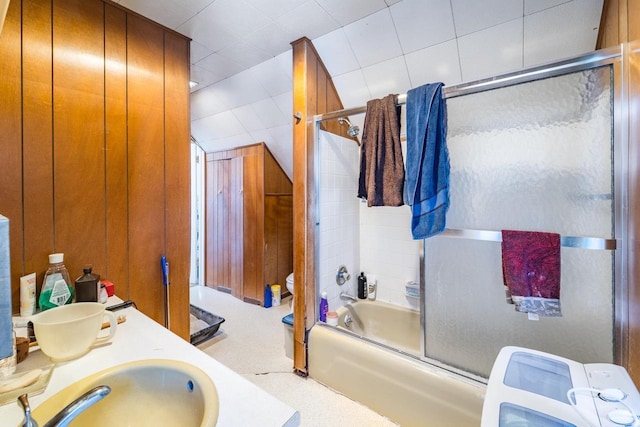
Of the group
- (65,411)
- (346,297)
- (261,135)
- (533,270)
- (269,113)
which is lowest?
(346,297)

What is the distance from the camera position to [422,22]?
1.51 meters

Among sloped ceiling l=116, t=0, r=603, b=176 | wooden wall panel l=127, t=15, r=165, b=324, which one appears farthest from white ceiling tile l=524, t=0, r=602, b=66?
wooden wall panel l=127, t=15, r=165, b=324

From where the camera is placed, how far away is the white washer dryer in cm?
61

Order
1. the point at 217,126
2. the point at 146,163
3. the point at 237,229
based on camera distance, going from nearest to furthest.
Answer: the point at 146,163 → the point at 217,126 → the point at 237,229

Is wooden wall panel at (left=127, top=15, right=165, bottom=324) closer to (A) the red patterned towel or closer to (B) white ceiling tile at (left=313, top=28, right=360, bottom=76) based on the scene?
(B) white ceiling tile at (left=313, top=28, right=360, bottom=76)

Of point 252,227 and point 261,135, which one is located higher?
point 261,135

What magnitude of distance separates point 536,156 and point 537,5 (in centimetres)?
76

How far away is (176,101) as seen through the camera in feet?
5.59

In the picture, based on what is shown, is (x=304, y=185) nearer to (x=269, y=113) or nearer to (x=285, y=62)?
(x=285, y=62)

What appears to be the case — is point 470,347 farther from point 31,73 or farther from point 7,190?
point 31,73

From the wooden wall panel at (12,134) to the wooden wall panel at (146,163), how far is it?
0.42 meters

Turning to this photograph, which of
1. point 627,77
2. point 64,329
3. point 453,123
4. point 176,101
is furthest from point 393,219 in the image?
point 64,329

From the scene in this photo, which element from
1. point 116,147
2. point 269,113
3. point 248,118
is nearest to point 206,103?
point 248,118

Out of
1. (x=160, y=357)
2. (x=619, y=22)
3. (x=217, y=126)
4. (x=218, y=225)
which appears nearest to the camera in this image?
(x=160, y=357)
